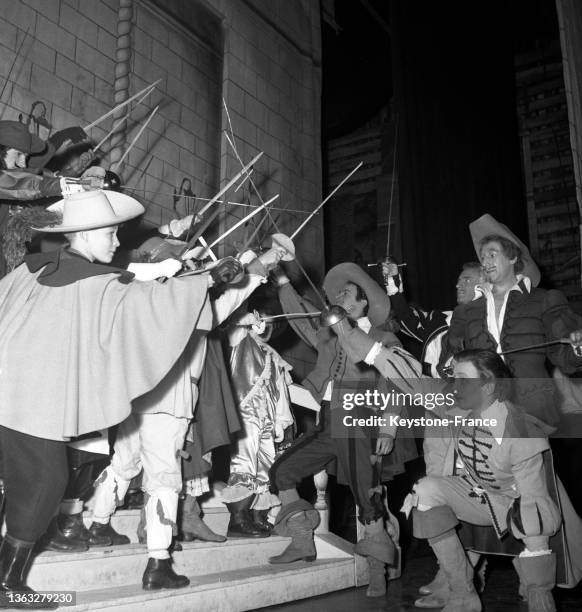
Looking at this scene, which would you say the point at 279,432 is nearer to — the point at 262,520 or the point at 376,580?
the point at 262,520

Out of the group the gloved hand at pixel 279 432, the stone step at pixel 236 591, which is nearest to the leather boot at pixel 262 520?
the stone step at pixel 236 591

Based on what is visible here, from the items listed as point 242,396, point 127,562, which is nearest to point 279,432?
point 242,396

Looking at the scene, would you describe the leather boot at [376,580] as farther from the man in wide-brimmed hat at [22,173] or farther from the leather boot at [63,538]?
the man in wide-brimmed hat at [22,173]

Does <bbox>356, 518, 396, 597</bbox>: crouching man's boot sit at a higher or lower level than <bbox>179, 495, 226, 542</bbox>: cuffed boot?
lower

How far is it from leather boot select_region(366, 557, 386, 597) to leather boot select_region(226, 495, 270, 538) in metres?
0.51

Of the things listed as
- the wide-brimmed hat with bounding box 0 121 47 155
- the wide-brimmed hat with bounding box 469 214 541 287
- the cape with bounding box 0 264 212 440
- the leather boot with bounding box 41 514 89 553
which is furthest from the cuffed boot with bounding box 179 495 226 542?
the wide-brimmed hat with bounding box 469 214 541 287

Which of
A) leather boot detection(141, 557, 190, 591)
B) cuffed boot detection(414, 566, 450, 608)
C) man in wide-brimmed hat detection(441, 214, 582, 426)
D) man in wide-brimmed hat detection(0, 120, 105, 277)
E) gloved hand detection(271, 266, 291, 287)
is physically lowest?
cuffed boot detection(414, 566, 450, 608)

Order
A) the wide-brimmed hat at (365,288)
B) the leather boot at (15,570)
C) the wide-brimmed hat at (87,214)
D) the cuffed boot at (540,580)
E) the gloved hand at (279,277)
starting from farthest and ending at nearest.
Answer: the gloved hand at (279,277) < the wide-brimmed hat at (365,288) < the cuffed boot at (540,580) < the wide-brimmed hat at (87,214) < the leather boot at (15,570)

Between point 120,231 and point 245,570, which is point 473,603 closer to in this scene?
point 245,570

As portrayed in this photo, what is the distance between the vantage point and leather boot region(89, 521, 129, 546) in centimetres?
249

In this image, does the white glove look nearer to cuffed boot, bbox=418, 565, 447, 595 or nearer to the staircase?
the staircase

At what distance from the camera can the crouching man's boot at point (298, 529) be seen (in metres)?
2.98

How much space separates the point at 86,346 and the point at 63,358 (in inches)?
3.0

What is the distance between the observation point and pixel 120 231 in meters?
3.84
